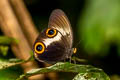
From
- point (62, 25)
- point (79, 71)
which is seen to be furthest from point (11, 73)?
point (79, 71)

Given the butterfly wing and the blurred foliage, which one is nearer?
the butterfly wing

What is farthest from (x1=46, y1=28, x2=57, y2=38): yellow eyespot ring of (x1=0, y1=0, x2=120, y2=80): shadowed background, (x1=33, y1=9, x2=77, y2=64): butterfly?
(x1=0, y1=0, x2=120, y2=80): shadowed background

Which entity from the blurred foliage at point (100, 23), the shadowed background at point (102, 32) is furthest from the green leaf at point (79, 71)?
the blurred foliage at point (100, 23)

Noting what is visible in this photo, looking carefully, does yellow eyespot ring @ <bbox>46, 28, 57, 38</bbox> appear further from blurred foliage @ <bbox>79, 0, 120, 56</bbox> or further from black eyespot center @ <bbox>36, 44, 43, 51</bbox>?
blurred foliage @ <bbox>79, 0, 120, 56</bbox>

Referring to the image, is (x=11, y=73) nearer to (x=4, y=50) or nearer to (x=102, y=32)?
(x=4, y=50)

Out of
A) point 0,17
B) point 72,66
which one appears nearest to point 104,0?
point 0,17

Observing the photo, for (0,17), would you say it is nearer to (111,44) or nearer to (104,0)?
(104,0)
